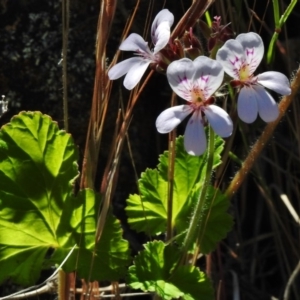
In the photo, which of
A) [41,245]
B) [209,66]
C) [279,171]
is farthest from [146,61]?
[279,171]

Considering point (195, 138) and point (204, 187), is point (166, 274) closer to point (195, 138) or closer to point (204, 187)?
point (204, 187)

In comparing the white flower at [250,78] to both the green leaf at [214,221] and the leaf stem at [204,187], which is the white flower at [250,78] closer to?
the leaf stem at [204,187]

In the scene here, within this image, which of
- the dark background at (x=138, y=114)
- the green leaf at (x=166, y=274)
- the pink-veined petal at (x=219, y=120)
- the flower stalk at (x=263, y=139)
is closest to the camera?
the pink-veined petal at (x=219, y=120)

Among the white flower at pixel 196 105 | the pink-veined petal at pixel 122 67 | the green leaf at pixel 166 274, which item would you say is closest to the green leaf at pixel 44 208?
the green leaf at pixel 166 274

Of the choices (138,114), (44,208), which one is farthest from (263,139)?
(138,114)

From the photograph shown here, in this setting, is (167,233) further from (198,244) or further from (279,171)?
(279,171)

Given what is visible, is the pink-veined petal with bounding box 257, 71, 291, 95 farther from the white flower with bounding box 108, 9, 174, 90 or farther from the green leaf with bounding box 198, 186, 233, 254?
the green leaf with bounding box 198, 186, 233, 254

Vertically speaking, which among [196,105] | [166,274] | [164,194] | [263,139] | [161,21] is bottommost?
[166,274]
